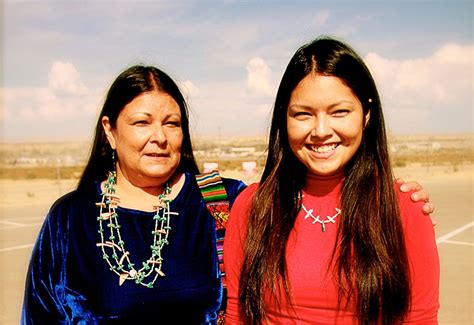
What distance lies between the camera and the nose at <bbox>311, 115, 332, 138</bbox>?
7.16 feet

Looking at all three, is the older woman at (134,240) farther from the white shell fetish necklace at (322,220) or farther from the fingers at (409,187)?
the fingers at (409,187)

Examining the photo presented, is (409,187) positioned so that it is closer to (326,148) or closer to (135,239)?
(326,148)

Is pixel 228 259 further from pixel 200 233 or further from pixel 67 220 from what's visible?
pixel 67 220

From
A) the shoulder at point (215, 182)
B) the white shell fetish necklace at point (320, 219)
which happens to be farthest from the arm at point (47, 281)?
the white shell fetish necklace at point (320, 219)

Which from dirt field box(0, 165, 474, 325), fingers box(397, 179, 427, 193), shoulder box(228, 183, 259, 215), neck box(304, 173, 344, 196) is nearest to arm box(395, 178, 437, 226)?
fingers box(397, 179, 427, 193)

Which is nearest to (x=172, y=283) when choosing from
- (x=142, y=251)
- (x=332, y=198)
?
(x=142, y=251)

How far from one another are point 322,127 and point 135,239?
1.07 meters

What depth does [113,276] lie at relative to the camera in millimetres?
2605

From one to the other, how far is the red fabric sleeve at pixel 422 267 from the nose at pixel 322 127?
1.48 feet

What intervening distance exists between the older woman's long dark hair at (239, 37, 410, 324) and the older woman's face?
0.51 metres

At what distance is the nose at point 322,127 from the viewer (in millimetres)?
2184

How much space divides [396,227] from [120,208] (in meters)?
1.29

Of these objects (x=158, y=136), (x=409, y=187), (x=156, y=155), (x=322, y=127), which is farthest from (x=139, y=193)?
(x=409, y=187)

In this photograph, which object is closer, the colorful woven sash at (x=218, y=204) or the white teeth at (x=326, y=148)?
the white teeth at (x=326, y=148)
